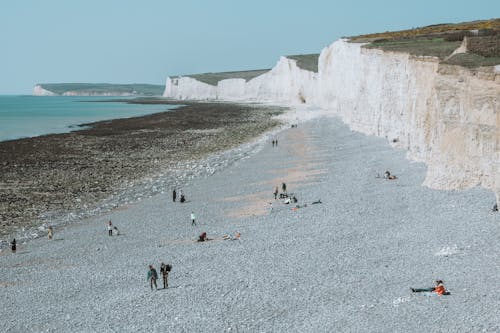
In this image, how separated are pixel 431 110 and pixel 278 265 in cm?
1278

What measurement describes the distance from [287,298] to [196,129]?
56.7 metres

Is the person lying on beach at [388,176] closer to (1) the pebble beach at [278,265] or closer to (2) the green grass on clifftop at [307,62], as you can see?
(1) the pebble beach at [278,265]

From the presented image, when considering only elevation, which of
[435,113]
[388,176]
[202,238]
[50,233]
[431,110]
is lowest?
[50,233]

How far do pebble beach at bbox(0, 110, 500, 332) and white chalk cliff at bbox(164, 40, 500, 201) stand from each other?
1.13 metres

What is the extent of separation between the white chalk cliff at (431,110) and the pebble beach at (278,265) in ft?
3.71

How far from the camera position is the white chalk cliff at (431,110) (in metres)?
19.9

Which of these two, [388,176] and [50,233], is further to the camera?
[388,176]

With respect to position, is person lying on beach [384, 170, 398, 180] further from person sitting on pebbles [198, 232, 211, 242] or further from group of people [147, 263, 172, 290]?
group of people [147, 263, 172, 290]

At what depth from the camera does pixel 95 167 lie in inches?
1583

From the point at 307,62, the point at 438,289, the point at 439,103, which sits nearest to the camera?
the point at 438,289

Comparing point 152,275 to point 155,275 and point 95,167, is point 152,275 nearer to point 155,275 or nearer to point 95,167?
point 155,275

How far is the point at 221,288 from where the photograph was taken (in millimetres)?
15703

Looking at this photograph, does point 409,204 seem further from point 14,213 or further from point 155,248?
point 14,213

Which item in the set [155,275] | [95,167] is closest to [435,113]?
[155,275]
